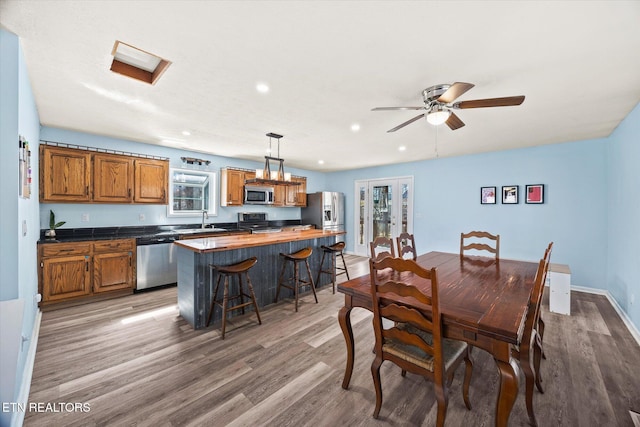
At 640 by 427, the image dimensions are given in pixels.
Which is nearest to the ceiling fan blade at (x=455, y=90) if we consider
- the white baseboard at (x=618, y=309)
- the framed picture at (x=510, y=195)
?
the white baseboard at (x=618, y=309)

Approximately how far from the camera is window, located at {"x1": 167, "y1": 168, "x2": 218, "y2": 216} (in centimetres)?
489

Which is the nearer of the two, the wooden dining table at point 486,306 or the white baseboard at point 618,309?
the wooden dining table at point 486,306

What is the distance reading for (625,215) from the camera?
10.2 feet

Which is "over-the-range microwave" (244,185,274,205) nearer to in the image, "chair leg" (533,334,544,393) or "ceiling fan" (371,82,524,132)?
"ceiling fan" (371,82,524,132)

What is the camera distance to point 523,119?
3.20 metres

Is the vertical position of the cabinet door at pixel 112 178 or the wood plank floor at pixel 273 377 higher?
the cabinet door at pixel 112 178

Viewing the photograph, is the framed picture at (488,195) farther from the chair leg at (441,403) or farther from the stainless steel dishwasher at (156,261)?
the stainless steel dishwasher at (156,261)

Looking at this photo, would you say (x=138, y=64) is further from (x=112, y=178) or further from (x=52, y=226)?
Result: (x=52, y=226)

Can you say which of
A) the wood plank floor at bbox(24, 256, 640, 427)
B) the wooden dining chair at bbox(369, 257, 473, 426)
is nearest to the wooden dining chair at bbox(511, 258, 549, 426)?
the wood plank floor at bbox(24, 256, 640, 427)

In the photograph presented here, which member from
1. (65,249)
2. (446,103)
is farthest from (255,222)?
(446,103)

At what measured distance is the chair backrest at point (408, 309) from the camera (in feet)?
4.56

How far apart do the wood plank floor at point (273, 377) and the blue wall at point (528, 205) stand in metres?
1.52

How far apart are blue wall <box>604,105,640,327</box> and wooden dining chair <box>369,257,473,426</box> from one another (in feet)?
8.77

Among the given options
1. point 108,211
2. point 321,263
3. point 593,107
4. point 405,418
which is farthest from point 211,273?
point 593,107
